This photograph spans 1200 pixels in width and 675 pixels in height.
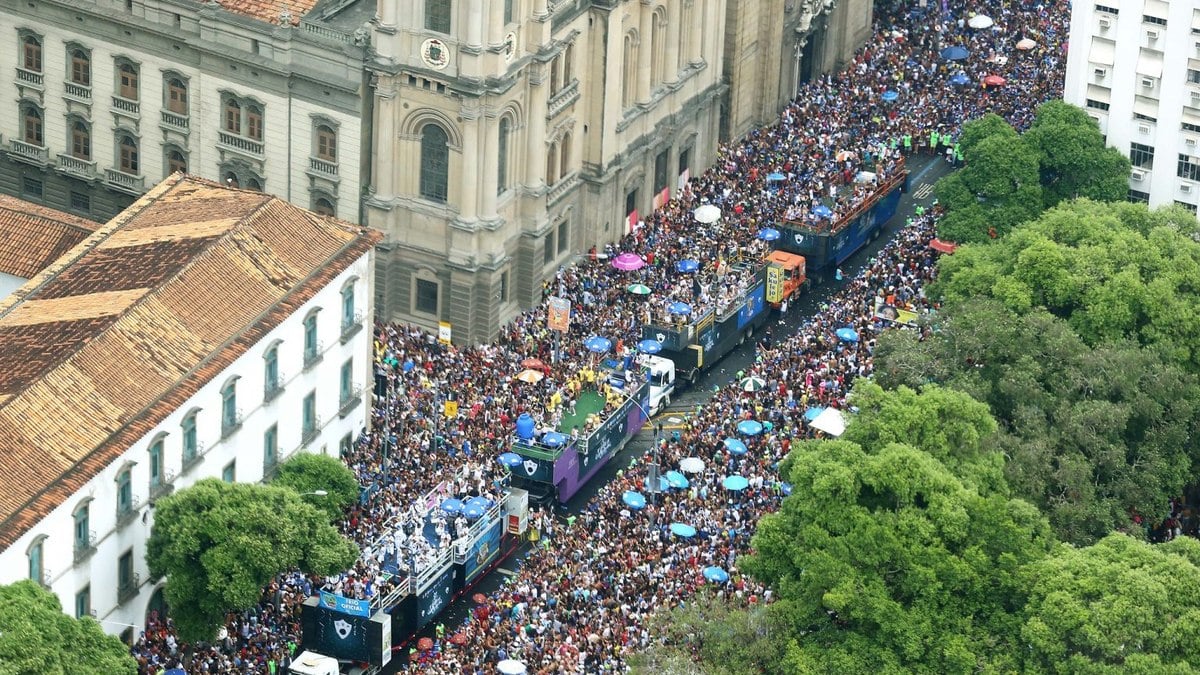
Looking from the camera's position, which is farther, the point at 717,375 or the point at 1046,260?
the point at 717,375

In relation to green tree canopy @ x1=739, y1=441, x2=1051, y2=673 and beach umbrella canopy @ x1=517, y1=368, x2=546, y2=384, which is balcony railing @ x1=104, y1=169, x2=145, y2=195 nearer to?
beach umbrella canopy @ x1=517, y1=368, x2=546, y2=384

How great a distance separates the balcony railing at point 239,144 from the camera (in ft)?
549

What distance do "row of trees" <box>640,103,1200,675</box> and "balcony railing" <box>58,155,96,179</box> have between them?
1829 inches

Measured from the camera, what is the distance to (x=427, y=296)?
552 feet

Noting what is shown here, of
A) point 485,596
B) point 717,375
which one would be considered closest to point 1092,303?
point 717,375

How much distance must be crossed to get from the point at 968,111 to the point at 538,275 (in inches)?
1573

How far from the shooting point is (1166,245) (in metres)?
159

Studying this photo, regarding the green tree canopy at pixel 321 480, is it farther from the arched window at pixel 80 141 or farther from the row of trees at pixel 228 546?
the arched window at pixel 80 141

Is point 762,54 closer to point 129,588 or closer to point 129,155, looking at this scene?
point 129,155

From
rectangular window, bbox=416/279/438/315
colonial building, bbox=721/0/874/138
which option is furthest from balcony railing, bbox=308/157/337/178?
colonial building, bbox=721/0/874/138

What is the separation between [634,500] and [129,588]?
2569cm

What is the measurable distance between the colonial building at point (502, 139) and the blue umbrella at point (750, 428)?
17287mm

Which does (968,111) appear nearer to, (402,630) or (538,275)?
(538,275)

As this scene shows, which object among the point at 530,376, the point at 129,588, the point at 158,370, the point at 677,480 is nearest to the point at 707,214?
the point at 530,376
